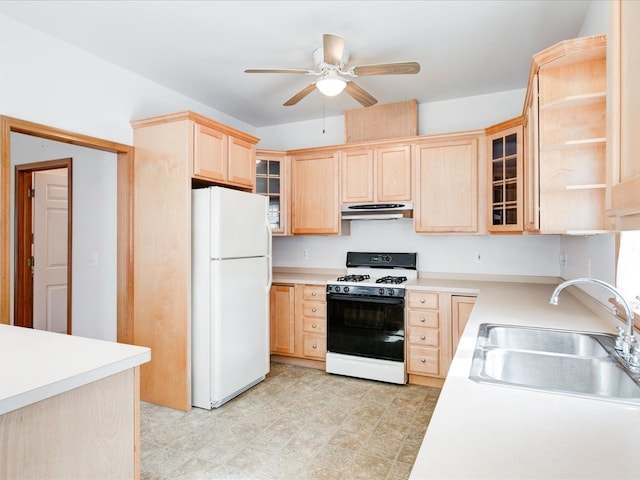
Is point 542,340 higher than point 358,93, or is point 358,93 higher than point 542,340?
point 358,93

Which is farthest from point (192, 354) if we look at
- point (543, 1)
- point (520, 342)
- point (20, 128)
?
point (543, 1)

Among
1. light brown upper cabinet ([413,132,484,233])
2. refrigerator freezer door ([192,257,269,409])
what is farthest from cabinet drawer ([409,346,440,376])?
refrigerator freezer door ([192,257,269,409])

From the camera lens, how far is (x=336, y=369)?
363cm

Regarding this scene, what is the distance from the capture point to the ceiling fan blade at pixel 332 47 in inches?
86.4

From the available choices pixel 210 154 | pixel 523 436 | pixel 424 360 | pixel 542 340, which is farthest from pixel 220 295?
pixel 523 436

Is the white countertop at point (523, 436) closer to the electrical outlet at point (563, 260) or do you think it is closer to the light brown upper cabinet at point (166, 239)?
the light brown upper cabinet at point (166, 239)

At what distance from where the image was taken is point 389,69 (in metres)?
2.41

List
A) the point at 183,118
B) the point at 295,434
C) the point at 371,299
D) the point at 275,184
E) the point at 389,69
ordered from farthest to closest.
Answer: the point at 275,184, the point at 371,299, the point at 183,118, the point at 295,434, the point at 389,69

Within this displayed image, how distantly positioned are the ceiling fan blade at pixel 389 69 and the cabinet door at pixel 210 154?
1.21 meters

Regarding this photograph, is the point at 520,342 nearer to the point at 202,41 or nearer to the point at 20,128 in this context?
the point at 202,41

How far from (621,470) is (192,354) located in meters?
2.74

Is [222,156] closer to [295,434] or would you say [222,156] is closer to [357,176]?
[357,176]

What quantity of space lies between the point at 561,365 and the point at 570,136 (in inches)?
42.7

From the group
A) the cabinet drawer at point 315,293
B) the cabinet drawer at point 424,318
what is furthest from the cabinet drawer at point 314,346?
the cabinet drawer at point 424,318
